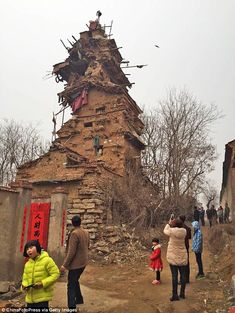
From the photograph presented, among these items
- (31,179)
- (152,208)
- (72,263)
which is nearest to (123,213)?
(152,208)

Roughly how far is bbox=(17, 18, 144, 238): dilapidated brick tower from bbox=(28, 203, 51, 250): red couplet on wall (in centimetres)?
479

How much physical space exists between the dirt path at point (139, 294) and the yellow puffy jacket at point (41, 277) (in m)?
2.13

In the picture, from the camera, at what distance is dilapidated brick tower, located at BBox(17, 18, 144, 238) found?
14867 mm

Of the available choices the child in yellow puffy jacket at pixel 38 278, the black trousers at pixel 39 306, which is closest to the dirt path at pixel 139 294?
the black trousers at pixel 39 306

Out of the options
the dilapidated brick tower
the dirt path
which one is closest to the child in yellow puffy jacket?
the dirt path

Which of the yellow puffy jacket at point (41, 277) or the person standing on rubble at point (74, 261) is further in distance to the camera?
the person standing on rubble at point (74, 261)

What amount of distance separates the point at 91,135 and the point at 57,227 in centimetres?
1336

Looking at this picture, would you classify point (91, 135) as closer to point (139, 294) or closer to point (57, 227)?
point (57, 227)

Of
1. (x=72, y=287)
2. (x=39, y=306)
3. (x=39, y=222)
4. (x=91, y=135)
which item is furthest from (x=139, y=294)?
(x=91, y=135)

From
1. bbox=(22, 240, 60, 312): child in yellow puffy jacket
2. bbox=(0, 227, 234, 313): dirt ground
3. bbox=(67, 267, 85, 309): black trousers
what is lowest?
bbox=(0, 227, 234, 313): dirt ground

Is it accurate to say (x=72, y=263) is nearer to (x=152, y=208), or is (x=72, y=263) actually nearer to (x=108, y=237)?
(x=108, y=237)

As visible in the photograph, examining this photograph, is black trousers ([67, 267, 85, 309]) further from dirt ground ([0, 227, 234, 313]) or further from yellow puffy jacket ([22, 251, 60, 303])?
yellow puffy jacket ([22, 251, 60, 303])

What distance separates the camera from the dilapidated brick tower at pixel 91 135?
14.9 metres

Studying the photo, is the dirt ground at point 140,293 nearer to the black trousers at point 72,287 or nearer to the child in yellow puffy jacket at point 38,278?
the black trousers at point 72,287
